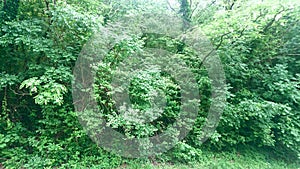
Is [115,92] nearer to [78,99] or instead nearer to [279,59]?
[78,99]

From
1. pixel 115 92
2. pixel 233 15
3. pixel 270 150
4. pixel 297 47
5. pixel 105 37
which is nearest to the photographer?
pixel 105 37

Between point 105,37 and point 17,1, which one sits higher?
point 17,1

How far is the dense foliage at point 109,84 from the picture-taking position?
2605mm

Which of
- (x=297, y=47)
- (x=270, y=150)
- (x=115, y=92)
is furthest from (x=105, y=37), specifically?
(x=270, y=150)

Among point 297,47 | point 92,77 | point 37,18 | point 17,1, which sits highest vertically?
point 17,1

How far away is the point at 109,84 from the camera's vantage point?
2971mm

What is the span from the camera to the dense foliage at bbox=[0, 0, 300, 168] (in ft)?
8.55

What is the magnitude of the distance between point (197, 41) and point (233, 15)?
3.09 feet

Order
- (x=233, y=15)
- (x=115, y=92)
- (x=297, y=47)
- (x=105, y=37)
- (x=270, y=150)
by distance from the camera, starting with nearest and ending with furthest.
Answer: (x=105, y=37), (x=115, y=92), (x=233, y=15), (x=297, y=47), (x=270, y=150)

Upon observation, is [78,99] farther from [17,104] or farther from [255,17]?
[255,17]

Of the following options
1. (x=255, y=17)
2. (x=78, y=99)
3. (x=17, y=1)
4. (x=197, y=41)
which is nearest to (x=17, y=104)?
(x=78, y=99)

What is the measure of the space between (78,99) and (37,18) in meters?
1.51

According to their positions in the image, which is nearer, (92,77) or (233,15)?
(92,77)

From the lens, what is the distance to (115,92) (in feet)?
9.64
